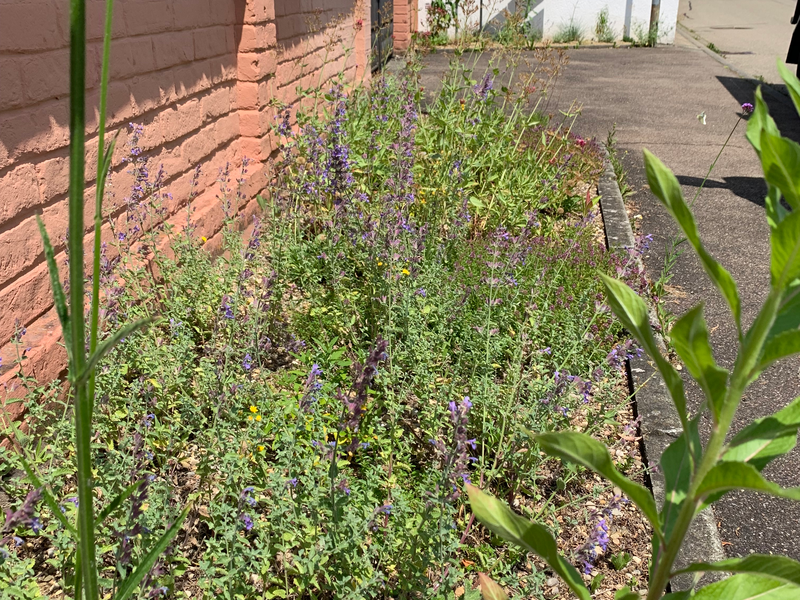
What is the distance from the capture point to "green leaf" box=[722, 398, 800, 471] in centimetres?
100

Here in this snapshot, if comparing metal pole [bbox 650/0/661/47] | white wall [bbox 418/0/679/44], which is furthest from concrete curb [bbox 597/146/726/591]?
white wall [bbox 418/0/679/44]

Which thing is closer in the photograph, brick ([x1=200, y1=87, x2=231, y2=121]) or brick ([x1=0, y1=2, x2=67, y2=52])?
brick ([x1=0, y1=2, x2=67, y2=52])

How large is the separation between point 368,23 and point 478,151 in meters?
5.59

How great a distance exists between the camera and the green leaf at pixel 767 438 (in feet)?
3.28

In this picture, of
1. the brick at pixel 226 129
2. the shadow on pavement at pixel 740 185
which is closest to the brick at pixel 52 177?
the brick at pixel 226 129

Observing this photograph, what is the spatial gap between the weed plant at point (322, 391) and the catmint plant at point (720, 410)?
0.65 meters

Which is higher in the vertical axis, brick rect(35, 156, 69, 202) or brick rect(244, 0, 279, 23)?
brick rect(244, 0, 279, 23)

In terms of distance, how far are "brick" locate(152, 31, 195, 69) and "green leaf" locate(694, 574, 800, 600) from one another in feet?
12.2

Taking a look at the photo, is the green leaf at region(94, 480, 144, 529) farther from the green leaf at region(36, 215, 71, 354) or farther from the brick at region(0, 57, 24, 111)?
the brick at region(0, 57, 24, 111)

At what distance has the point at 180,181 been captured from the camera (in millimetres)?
4199

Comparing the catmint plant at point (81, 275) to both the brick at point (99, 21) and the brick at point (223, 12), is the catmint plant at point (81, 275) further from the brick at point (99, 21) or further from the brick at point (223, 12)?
the brick at point (223, 12)

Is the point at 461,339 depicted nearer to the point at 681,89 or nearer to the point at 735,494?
the point at 735,494

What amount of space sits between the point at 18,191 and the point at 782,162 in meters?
2.72

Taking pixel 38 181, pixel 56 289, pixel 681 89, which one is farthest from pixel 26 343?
pixel 681 89
